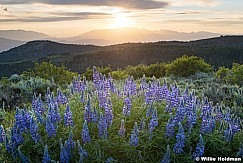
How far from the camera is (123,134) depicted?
3412mm

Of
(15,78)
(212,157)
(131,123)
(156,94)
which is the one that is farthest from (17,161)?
(15,78)

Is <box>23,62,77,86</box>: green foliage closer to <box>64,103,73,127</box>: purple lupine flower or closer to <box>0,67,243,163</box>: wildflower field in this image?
<box>0,67,243,163</box>: wildflower field

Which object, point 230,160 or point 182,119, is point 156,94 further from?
point 230,160

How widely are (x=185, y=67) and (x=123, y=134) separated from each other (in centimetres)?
1240

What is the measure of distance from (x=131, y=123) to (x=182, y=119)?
0.56 m

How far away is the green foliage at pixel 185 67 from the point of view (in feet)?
49.4

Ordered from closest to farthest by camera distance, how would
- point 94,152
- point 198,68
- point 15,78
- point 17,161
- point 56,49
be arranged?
1. point 94,152
2. point 17,161
3. point 15,78
4. point 198,68
5. point 56,49

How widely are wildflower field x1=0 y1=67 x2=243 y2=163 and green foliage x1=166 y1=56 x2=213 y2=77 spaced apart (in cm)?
1101

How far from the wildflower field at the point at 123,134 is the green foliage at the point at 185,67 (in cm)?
1101

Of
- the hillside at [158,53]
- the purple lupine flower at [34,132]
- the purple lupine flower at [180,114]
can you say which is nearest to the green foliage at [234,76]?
the purple lupine flower at [180,114]

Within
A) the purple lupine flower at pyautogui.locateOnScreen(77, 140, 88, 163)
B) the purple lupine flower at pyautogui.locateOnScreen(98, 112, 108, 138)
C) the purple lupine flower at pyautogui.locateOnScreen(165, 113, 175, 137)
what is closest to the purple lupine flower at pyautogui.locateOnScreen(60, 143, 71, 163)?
the purple lupine flower at pyautogui.locateOnScreen(77, 140, 88, 163)

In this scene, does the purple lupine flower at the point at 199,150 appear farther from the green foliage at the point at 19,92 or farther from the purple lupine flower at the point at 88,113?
the green foliage at the point at 19,92

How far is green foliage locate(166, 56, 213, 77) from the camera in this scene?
593 inches

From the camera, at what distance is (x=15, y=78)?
488 inches
